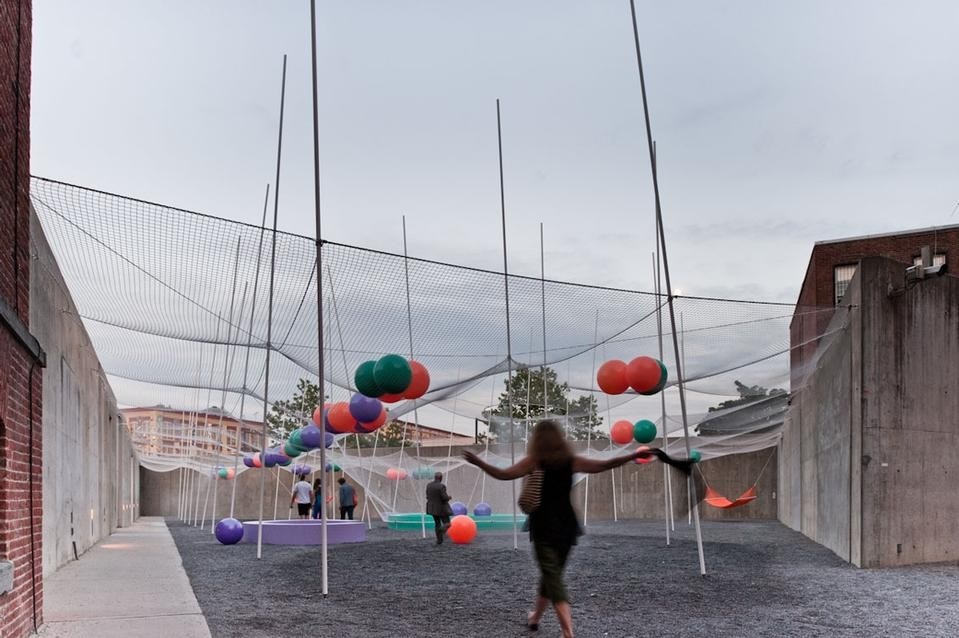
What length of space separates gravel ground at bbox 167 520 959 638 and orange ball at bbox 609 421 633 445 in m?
5.07

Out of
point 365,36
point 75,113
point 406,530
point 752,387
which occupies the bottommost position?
point 406,530

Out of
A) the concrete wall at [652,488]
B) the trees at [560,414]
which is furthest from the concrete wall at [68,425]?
the concrete wall at [652,488]

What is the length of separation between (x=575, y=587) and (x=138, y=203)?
6019 millimetres

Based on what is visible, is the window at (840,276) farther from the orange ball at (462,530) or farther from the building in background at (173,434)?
the building in background at (173,434)

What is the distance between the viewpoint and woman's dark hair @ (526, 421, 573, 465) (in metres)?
6.71

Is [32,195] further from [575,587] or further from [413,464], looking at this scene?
[413,464]

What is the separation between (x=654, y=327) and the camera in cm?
1450

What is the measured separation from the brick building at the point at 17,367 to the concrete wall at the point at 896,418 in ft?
32.3

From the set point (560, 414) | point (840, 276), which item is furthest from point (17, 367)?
point (840, 276)

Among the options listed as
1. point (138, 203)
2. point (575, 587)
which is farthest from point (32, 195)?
point (575, 587)

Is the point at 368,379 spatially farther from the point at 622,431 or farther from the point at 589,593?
the point at 622,431

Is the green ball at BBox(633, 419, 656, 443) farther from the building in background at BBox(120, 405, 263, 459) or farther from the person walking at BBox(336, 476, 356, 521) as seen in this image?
the building in background at BBox(120, 405, 263, 459)

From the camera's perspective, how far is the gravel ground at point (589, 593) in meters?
7.80

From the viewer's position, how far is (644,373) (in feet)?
40.7
